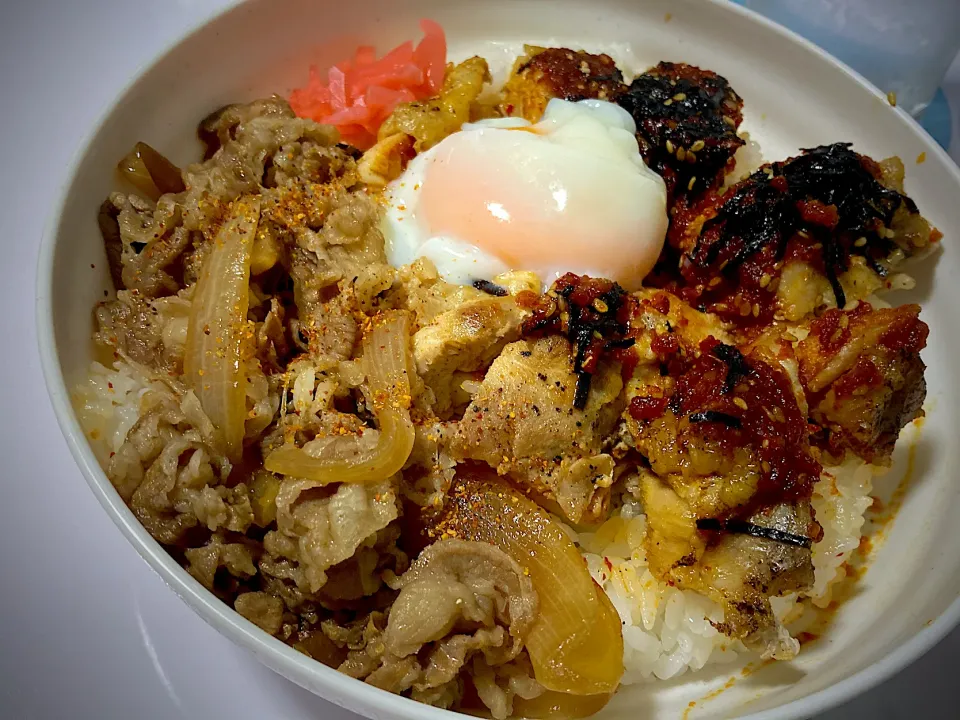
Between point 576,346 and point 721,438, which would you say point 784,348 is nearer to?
point 721,438

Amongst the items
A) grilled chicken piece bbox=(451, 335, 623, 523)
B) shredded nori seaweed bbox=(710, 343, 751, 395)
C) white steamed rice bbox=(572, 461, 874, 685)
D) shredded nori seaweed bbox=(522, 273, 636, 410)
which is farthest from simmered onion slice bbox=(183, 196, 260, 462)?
shredded nori seaweed bbox=(710, 343, 751, 395)

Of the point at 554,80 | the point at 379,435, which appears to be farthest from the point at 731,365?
the point at 554,80

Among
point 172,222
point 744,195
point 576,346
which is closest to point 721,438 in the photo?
point 576,346

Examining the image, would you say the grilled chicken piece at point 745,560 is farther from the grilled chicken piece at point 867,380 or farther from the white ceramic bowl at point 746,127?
the grilled chicken piece at point 867,380

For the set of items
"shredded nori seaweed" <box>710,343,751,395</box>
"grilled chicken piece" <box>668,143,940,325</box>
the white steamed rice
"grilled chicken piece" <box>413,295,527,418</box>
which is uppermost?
"grilled chicken piece" <box>668,143,940,325</box>

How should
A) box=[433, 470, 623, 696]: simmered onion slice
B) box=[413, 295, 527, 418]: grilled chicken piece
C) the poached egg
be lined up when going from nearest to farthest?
box=[433, 470, 623, 696]: simmered onion slice → box=[413, 295, 527, 418]: grilled chicken piece → the poached egg

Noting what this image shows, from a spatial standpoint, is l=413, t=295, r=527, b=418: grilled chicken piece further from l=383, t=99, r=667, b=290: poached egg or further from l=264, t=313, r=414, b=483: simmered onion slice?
l=383, t=99, r=667, b=290: poached egg

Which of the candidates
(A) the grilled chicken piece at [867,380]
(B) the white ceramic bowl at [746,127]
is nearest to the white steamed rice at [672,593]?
(B) the white ceramic bowl at [746,127]

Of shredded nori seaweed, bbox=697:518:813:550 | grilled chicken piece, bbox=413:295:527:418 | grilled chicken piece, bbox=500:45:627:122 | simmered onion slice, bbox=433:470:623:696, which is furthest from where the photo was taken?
grilled chicken piece, bbox=500:45:627:122
